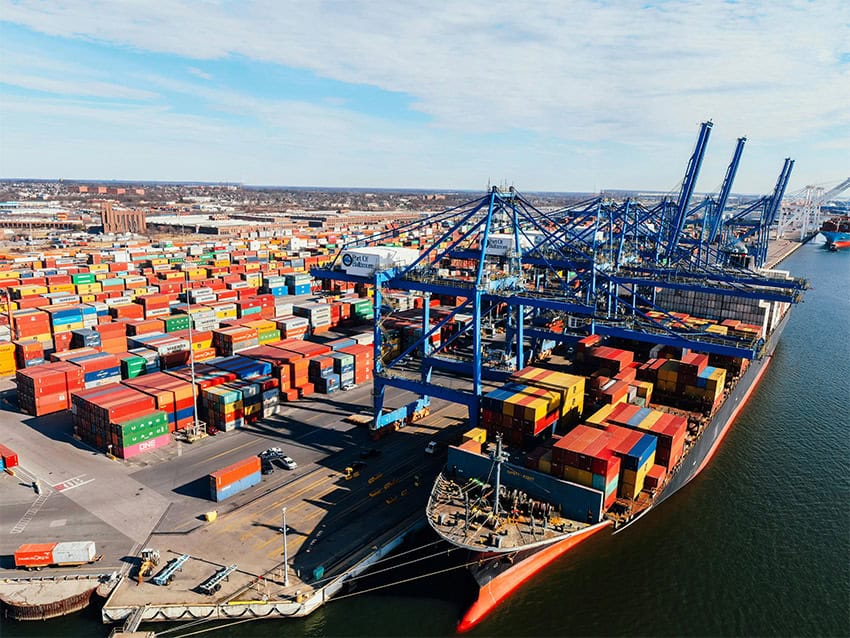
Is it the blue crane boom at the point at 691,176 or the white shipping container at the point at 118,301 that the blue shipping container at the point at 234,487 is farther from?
the blue crane boom at the point at 691,176

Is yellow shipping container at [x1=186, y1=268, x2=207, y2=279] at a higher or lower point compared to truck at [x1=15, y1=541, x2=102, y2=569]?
higher

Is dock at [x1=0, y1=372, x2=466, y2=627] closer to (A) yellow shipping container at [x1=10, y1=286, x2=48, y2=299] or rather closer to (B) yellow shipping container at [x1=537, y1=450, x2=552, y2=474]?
(B) yellow shipping container at [x1=537, y1=450, x2=552, y2=474]

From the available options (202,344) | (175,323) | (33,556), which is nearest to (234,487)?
(33,556)

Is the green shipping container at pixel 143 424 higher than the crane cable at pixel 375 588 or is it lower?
higher

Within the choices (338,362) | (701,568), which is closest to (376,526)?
(701,568)

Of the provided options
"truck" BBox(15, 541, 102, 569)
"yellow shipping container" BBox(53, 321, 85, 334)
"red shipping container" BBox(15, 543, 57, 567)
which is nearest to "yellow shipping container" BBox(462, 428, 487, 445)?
"truck" BBox(15, 541, 102, 569)

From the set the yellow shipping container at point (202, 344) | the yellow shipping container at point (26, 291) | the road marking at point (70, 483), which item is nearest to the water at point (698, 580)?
the road marking at point (70, 483)
